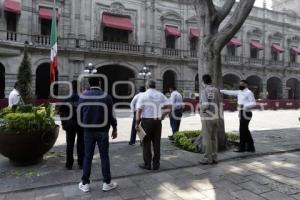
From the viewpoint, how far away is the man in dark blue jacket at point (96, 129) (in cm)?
467

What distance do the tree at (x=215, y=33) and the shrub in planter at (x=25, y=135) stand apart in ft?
12.7

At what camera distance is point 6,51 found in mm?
19828

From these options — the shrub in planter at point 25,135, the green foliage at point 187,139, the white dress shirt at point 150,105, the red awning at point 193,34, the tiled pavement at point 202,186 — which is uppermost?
the red awning at point 193,34

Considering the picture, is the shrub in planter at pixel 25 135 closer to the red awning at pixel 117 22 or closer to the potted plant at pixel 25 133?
the potted plant at pixel 25 133

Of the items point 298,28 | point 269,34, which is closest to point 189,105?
point 269,34

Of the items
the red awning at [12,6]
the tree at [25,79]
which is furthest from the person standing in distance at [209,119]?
the red awning at [12,6]

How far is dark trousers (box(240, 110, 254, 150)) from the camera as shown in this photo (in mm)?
7059

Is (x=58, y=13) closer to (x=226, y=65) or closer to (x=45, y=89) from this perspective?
(x=45, y=89)

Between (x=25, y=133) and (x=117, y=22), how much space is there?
19801 mm

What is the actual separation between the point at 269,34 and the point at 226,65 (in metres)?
8.06

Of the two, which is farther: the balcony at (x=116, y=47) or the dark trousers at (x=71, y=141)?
the balcony at (x=116, y=47)

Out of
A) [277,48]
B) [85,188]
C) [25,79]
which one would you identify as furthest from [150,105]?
[277,48]

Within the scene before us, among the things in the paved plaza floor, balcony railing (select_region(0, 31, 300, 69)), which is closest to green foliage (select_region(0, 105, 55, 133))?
the paved plaza floor

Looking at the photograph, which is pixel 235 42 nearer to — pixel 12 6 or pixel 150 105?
pixel 12 6
